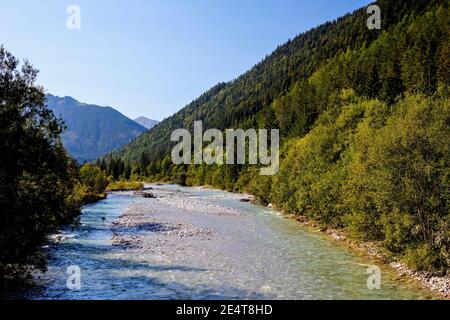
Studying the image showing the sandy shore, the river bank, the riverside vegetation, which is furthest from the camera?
the sandy shore

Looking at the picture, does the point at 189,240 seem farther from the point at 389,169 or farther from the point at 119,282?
the point at 389,169

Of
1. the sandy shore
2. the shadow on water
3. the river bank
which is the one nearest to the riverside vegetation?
the shadow on water

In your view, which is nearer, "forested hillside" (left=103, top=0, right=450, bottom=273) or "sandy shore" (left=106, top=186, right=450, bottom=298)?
"forested hillside" (left=103, top=0, right=450, bottom=273)

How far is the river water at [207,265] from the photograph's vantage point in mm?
19891

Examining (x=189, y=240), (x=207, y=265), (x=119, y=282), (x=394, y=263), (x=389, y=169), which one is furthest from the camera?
(x=189, y=240)

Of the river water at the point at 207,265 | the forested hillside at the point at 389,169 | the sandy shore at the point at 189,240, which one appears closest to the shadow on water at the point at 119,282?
the river water at the point at 207,265

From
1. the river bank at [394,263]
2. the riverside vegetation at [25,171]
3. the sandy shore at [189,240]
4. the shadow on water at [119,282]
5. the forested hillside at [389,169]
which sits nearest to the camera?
the riverside vegetation at [25,171]

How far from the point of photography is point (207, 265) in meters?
25.5

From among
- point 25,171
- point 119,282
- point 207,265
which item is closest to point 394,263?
point 207,265

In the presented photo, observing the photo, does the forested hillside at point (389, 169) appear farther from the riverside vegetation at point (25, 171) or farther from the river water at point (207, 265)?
the riverside vegetation at point (25, 171)

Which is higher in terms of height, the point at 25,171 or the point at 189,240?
the point at 25,171

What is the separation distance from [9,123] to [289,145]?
199 feet

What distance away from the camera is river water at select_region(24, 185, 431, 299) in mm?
19891

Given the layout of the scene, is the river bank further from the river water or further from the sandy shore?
the river water
